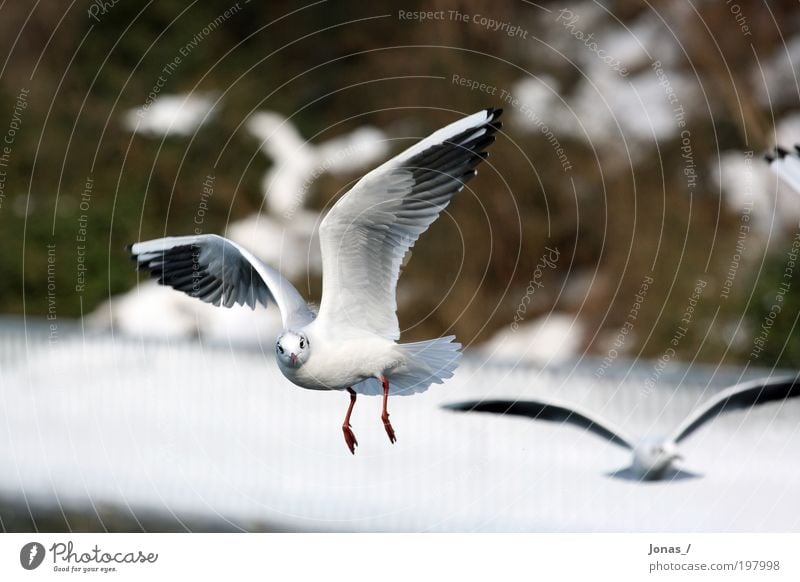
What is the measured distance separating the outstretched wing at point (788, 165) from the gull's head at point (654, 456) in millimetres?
1115

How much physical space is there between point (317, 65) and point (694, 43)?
3089 mm

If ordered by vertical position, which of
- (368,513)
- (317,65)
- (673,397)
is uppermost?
(317,65)

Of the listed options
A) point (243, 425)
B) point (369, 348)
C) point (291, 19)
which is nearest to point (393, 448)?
point (243, 425)

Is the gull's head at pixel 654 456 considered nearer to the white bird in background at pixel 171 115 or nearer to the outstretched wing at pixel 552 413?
the outstretched wing at pixel 552 413

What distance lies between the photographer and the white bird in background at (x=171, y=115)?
33.3ft

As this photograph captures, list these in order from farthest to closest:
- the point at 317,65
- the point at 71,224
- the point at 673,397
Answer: the point at 317,65, the point at 71,224, the point at 673,397

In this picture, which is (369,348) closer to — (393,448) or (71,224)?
(393,448)

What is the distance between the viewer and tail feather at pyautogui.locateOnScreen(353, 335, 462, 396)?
159 inches

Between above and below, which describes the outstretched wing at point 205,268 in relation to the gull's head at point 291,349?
above

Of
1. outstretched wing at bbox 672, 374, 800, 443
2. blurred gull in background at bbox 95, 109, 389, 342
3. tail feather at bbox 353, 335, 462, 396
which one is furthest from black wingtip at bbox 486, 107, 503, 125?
blurred gull in background at bbox 95, 109, 389, 342

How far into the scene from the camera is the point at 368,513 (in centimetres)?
688

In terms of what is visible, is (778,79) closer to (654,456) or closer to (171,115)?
(171,115)

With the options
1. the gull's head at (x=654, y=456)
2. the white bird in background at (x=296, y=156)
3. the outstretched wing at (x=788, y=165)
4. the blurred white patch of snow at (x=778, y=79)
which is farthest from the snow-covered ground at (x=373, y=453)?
the blurred white patch of snow at (x=778, y=79)
